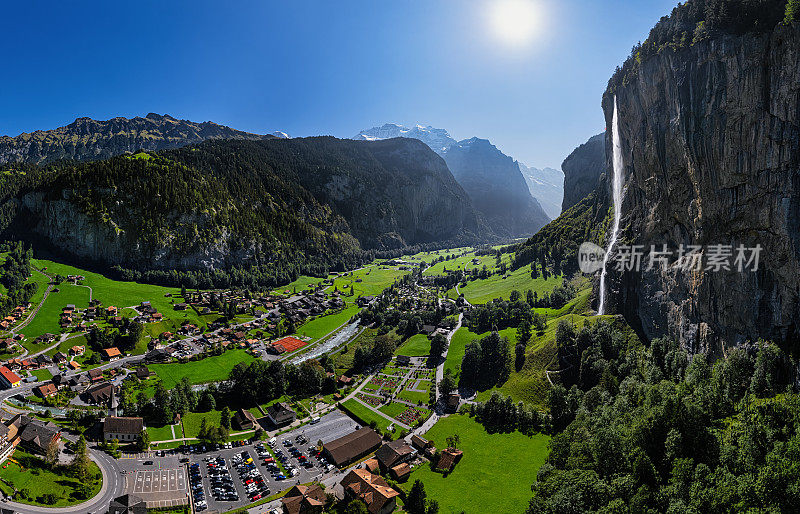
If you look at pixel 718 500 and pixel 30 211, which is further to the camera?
pixel 30 211

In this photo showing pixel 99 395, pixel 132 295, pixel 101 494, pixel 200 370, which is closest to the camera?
pixel 101 494

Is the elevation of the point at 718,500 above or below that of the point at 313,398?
above

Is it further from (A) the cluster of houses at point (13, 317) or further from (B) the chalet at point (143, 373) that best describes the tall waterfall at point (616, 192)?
(A) the cluster of houses at point (13, 317)

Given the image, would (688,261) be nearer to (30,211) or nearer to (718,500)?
(718,500)

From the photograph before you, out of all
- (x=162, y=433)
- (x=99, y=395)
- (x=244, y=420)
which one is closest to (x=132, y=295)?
(x=99, y=395)

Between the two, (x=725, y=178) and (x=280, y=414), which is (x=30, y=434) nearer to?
(x=280, y=414)

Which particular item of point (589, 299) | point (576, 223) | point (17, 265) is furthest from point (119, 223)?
point (576, 223)

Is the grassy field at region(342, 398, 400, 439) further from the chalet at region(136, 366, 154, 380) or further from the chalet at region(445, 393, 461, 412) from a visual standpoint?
the chalet at region(136, 366, 154, 380)

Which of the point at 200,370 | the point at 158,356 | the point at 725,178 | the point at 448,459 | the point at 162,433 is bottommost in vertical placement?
the point at 448,459
